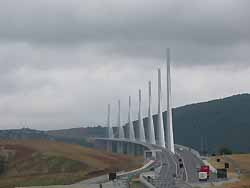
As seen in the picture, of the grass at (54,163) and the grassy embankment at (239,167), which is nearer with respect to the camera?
the grassy embankment at (239,167)

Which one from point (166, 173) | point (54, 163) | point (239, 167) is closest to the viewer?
point (166, 173)

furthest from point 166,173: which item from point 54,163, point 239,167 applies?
point 54,163

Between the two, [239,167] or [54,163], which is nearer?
[239,167]

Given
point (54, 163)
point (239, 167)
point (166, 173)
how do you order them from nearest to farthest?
point (166, 173) → point (239, 167) → point (54, 163)

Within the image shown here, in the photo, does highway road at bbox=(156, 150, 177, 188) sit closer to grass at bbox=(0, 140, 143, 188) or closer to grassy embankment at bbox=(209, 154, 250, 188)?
grass at bbox=(0, 140, 143, 188)

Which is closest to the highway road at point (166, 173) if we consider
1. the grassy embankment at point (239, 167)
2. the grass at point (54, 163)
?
the grass at point (54, 163)

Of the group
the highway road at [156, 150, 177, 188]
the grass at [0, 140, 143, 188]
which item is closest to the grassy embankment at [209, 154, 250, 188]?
the highway road at [156, 150, 177, 188]

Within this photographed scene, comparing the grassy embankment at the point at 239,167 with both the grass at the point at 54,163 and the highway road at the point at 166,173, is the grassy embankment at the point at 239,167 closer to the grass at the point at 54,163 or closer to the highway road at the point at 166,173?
the highway road at the point at 166,173

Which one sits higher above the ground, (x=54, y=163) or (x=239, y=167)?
(x=54, y=163)

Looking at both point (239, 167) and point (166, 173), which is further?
point (239, 167)

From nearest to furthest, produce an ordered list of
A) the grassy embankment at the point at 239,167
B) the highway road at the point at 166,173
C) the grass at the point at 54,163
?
the grassy embankment at the point at 239,167 → the highway road at the point at 166,173 → the grass at the point at 54,163

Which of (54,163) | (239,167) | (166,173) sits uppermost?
(54,163)

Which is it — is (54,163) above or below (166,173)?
above

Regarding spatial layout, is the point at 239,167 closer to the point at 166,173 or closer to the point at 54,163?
the point at 166,173
